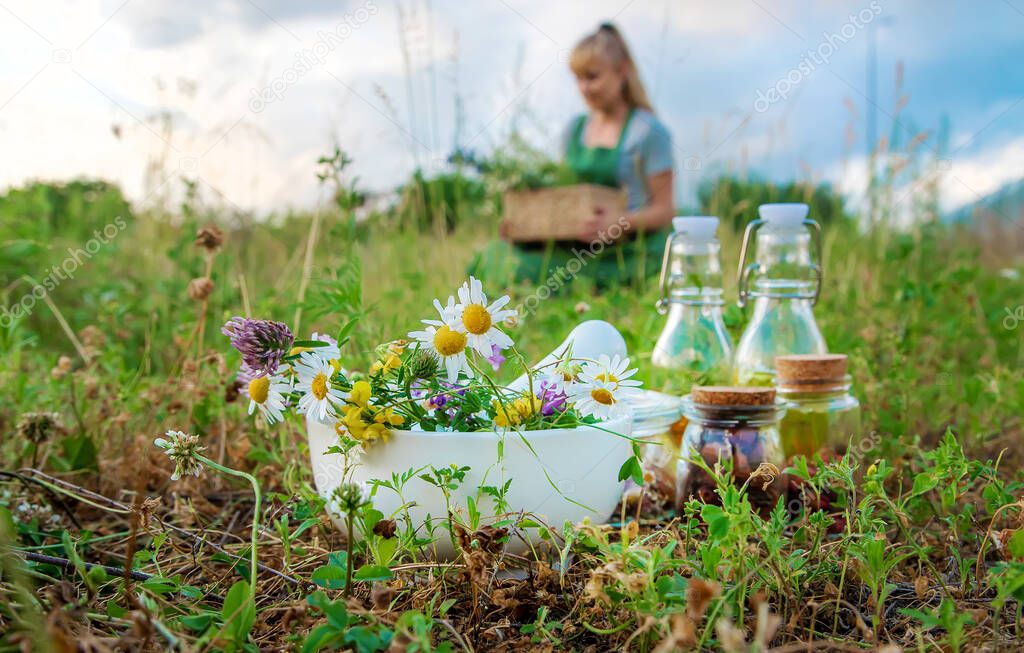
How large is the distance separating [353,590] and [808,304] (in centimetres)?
99

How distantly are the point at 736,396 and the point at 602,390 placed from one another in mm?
241

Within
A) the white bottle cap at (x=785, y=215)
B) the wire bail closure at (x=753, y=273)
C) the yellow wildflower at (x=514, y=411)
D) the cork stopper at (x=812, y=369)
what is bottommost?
the yellow wildflower at (x=514, y=411)

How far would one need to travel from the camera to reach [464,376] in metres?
0.99

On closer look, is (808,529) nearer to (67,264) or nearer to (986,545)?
(986,545)

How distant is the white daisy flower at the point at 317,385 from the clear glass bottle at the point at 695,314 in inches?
26.1

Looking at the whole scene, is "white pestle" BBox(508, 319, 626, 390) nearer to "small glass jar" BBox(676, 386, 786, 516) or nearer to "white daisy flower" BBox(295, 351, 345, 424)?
"small glass jar" BBox(676, 386, 786, 516)

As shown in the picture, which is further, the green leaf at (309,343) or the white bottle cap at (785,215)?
the white bottle cap at (785,215)

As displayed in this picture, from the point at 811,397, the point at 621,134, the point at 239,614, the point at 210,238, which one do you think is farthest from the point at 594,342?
the point at 621,134

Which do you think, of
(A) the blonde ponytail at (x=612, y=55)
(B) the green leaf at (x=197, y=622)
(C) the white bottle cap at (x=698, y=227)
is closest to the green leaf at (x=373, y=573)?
(B) the green leaf at (x=197, y=622)

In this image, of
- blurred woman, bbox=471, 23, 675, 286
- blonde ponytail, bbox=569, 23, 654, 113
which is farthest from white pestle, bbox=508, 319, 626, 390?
blonde ponytail, bbox=569, 23, 654, 113

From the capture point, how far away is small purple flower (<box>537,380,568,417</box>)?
1.00 m

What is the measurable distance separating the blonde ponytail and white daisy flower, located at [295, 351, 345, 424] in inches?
161

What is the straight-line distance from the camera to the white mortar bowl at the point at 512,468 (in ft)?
3.05

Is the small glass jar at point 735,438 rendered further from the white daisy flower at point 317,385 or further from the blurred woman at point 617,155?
the blurred woman at point 617,155
